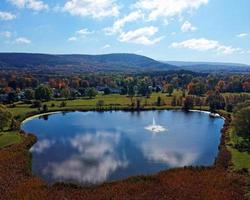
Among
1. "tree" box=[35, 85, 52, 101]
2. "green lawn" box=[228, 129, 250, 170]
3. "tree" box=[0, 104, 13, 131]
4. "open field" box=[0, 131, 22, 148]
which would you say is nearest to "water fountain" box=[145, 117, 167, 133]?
"green lawn" box=[228, 129, 250, 170]

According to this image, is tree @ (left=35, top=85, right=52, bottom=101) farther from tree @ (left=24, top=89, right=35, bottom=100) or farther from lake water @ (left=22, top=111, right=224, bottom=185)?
lake water @ (left=22, top=111, right=224, bottom=185)

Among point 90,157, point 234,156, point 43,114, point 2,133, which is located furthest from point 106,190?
point 43,114

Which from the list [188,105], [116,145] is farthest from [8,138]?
[188,105]

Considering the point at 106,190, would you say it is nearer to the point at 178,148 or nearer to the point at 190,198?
the point at 190,198

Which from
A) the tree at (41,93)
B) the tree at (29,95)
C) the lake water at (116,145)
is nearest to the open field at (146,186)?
the lake water at (116,145)

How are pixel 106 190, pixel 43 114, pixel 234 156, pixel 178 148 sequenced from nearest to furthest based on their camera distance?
1. pixel 106 190
2. pixel 234 156
3. pixel 178 148
4. pixel 43 114
